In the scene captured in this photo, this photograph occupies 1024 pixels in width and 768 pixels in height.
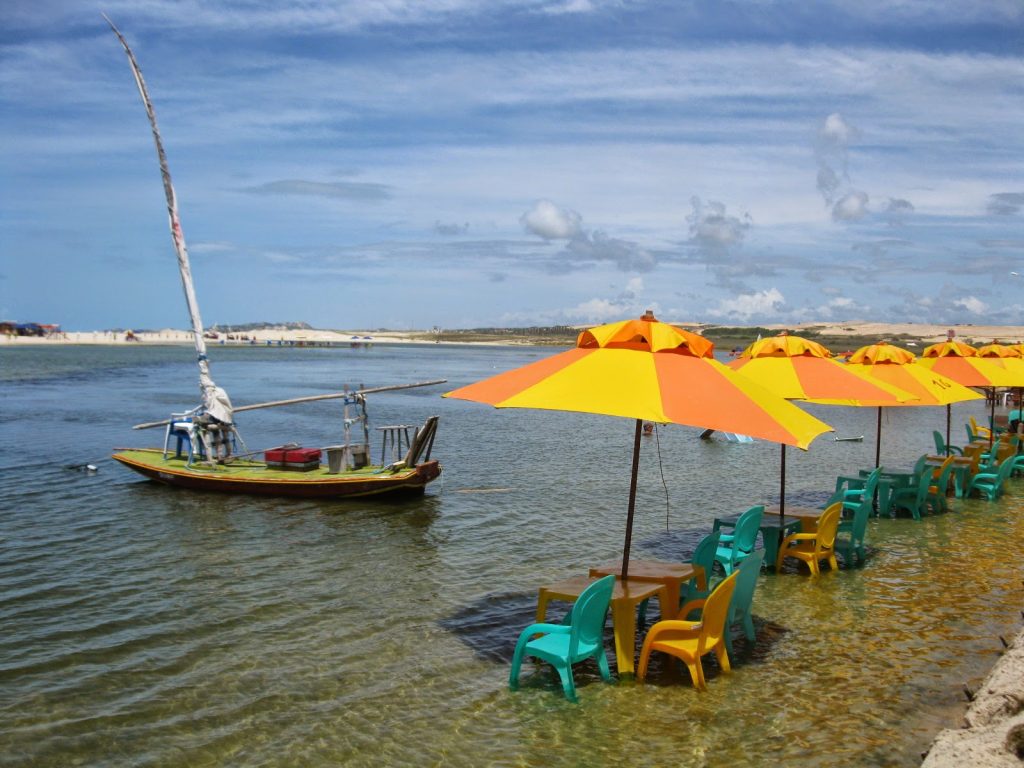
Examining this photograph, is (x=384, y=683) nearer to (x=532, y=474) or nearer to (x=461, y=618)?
(x=461, y=618)

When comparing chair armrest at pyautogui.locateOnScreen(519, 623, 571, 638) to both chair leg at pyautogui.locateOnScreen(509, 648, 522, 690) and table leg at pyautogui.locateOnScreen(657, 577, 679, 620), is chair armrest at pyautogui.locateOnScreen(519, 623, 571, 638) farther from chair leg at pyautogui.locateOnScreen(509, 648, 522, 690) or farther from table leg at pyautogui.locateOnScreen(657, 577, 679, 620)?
table leg at pyautogui.locateOnScreen(657, 577, 679, 620)

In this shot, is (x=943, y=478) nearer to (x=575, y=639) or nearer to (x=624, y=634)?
(x=624, y=634)

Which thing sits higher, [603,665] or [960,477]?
[960,477]

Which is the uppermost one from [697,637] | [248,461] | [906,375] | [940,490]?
[906,375]

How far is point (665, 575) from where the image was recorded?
888 cm

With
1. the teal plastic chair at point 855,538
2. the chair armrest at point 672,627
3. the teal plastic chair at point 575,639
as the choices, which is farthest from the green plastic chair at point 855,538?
the teal plastic chair at point 575,639

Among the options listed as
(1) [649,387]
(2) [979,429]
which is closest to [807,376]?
(1) [649,387]

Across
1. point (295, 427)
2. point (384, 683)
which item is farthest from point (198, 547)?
point (295, 427)

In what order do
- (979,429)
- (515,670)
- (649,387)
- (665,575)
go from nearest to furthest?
(649,387) < (515,670) < (665,575) < (979,429)

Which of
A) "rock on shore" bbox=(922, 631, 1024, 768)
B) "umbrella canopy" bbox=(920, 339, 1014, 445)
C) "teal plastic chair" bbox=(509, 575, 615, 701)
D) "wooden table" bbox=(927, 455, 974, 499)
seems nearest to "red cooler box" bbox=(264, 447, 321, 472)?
"teal plastic chair" bbox=(509, 575, 615, 701)

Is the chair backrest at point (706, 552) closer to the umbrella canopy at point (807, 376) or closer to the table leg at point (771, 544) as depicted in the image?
the table leg at point (771, 544)

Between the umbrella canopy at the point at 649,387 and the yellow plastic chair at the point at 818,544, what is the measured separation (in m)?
3.34

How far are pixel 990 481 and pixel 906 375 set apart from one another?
5898mm

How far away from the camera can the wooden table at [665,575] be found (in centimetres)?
870
